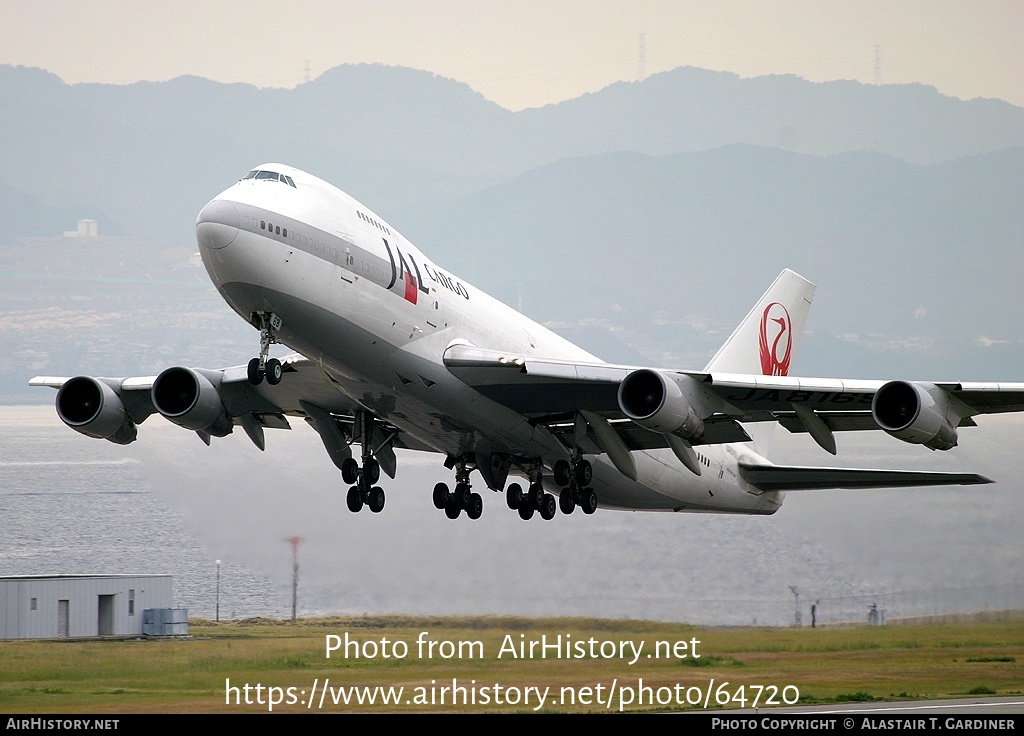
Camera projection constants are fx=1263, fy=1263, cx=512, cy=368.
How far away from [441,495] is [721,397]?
287 inches

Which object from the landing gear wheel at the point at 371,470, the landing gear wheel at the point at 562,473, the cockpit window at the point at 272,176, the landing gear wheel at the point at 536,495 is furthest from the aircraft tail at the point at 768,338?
the cockpit window at the point at 272,176

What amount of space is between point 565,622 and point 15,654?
13.3 metres

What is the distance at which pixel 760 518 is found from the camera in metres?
35.8

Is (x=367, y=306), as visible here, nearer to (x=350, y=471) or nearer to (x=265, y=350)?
(x=265, y=350)

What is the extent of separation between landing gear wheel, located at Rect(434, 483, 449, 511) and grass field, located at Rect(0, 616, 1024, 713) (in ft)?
12.5

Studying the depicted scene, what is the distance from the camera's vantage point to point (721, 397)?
78.3 feet

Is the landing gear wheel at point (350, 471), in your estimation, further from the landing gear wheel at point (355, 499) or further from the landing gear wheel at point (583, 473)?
the landing gear wheel at point (583, 473)

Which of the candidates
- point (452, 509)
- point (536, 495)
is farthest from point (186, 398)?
point (536, 495)

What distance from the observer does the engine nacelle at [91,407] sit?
26.1 m

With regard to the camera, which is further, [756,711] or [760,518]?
[760,518]

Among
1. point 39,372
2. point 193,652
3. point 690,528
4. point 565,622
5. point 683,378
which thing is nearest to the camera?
point 683,378

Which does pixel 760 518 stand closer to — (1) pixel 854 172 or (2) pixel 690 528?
(2) pixel 690 528

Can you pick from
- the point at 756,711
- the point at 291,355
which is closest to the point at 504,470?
the point at 291,355

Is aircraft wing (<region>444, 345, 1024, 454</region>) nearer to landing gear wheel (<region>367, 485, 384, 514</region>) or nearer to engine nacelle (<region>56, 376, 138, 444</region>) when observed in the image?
landing gear wheel (<region>367, 485, 384, 514</region>)
